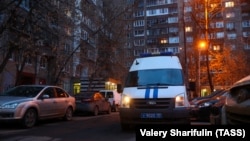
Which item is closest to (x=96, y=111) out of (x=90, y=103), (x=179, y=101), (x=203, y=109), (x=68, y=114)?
(x=90, y=103)

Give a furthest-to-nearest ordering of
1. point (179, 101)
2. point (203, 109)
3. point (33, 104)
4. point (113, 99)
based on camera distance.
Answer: point (113, 99), point (203, 109), point (33, 104), point (179, 101)

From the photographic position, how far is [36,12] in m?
17.3

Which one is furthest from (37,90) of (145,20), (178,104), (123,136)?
(145,20)

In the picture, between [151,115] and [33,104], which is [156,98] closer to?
[151,115]

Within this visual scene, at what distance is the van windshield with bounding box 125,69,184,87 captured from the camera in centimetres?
1193

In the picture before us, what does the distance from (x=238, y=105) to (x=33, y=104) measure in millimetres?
10212

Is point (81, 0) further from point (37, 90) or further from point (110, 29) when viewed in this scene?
point (37, 90)

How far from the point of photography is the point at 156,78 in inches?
478

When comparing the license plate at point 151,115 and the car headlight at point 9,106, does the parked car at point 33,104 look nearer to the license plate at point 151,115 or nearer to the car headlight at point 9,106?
the car headlight at point 9,106

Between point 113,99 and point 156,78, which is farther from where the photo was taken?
point 113,99

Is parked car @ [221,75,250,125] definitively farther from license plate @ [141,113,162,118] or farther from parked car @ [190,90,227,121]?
parked car @ [190,90,227,121]

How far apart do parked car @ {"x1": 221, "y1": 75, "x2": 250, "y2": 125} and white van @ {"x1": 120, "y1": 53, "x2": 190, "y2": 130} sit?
5320 mm

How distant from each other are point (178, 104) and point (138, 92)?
128 centimetres

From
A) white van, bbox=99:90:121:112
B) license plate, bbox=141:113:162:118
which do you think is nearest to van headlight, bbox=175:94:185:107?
license plate, bbox=141:113:162:118
